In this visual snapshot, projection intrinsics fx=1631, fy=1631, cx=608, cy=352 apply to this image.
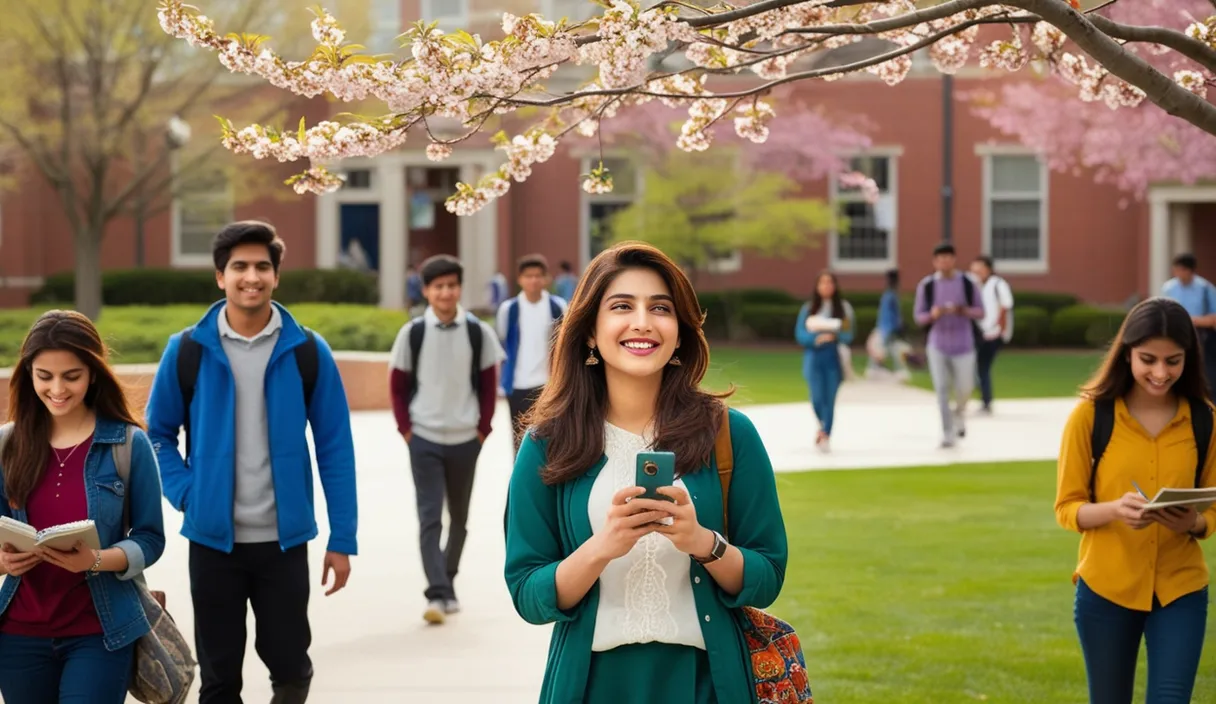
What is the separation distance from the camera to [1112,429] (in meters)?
5.31

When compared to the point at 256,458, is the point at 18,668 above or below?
below

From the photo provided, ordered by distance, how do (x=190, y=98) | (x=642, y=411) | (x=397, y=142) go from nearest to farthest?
(x=642, y=411), (x=397, y=142), (x=190, y=98)

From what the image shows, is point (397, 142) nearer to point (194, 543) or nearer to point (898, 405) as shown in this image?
point (194, 543)

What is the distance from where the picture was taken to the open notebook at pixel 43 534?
15.0ft

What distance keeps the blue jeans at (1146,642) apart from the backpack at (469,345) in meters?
4.78

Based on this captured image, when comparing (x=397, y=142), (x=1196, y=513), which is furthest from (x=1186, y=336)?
(x=397, y=142)

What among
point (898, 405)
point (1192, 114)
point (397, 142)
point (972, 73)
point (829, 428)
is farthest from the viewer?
point (972, 73)

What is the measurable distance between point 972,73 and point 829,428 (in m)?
22.4

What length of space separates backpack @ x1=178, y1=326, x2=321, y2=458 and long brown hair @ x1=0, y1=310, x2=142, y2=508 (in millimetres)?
665

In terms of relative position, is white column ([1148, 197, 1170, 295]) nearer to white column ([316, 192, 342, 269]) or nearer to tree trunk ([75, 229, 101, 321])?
white column ([316, 192, 342, 269])

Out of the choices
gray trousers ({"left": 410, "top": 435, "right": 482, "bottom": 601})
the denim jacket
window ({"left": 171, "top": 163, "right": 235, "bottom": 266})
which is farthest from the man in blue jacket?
window ({"left": 171, "top": 163, "right": 235, "bottom": 266})

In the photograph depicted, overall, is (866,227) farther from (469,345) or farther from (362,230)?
(469,345)

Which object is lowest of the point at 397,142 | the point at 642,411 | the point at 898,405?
the point at 898,405

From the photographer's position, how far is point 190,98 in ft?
97.0
